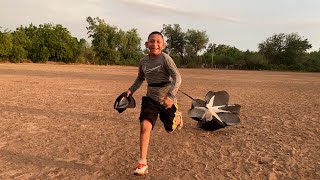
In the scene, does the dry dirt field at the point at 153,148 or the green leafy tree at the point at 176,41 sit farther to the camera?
the green leafy tree at the point at 176,41

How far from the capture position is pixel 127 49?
86.3 metres

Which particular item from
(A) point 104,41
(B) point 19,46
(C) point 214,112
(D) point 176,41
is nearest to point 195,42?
(D) point 176,41

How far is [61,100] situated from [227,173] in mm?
7776

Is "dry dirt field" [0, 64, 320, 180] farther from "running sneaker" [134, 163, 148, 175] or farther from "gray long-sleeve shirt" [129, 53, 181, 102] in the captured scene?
"gray long-sleeve shirt" [129, 53, 181, 102]

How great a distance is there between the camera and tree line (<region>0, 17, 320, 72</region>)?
66.1 m

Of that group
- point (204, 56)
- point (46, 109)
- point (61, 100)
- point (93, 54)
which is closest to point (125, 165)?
point (46, 109)

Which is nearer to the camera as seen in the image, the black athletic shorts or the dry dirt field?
the dry dirt field

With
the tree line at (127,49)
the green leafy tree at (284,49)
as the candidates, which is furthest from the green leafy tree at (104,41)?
the green leafy tree at (284,49)

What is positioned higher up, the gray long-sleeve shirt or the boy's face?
the boy's face

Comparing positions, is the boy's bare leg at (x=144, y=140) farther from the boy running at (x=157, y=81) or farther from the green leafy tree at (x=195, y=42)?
the green leafy tree at (x=195, y=42)

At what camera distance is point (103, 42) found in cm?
8112

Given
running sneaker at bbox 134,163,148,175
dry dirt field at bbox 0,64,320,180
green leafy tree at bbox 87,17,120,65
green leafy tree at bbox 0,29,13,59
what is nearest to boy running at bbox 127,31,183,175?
running sneaker at bbox 134,163,148,175

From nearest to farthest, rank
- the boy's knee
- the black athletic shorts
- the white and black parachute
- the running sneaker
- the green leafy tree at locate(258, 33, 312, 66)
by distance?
1. the running sneaker
2. the boy's knee
3. the black athletic shorts
4. the white and black parachute
5. the green leafy tree at locate(258, 33, 312, 66)

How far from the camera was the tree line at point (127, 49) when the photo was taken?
217ft
